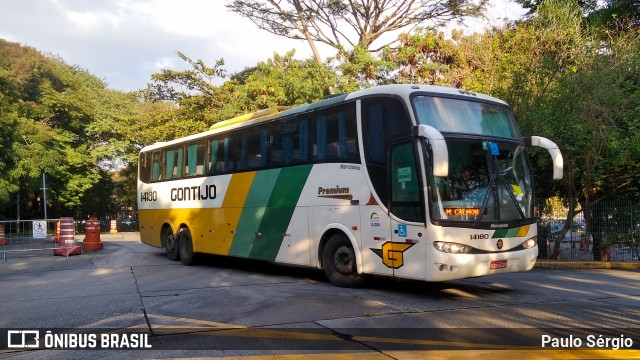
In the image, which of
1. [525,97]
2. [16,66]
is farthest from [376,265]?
[16,66]

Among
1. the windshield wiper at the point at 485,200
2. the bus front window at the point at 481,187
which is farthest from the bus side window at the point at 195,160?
the windshield wiper at the point at 485,200

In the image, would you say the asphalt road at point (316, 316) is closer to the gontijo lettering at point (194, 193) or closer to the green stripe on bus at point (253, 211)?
the green stripe on bus at point (253, 211)

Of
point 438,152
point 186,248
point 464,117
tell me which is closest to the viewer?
point 438,152

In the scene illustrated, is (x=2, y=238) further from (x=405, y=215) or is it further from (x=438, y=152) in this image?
(x=438, y=152)

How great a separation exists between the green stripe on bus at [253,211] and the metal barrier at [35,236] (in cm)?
780

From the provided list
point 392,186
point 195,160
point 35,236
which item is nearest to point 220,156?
point 195,160

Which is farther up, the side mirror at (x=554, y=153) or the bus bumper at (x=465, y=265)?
the side mirror at (x=554, y=153)

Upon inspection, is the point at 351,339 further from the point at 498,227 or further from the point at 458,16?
the point at 458,16

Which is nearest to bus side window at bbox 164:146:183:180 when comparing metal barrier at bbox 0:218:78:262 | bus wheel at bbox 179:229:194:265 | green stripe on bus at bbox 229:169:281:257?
bus wheel at bbox 179:229:194:265

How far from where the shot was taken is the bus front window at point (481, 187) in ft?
27.5

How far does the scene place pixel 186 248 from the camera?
15.4 metres

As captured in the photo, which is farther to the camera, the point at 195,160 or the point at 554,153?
the point at 195,160

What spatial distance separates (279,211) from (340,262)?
7.48 feet

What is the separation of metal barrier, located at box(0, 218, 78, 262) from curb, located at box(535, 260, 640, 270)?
1523cm
